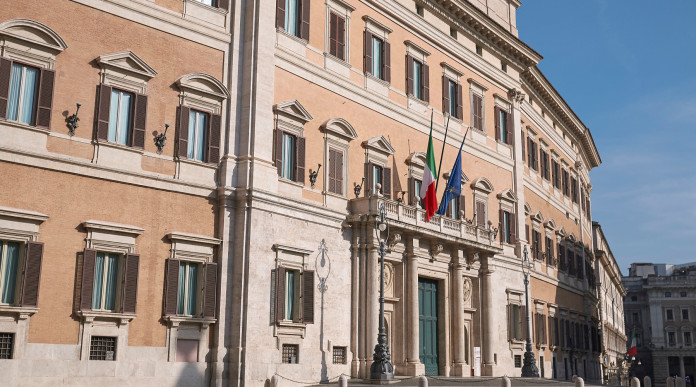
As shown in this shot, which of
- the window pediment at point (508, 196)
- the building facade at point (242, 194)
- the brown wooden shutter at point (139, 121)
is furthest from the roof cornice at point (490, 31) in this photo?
the brown wooden shutter at point (139, 121)

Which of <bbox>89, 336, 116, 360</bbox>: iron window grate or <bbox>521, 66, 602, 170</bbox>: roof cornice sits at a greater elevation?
<bbox>521, 66, 602, 170</bbox>: roof cornice

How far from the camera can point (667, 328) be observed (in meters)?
95.5

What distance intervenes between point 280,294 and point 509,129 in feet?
63.8

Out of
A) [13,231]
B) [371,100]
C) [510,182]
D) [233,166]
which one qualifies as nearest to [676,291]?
[510,182]

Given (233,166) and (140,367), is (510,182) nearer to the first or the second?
(233,166)

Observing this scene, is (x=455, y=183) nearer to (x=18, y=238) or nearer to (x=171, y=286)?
(x=171, y=286)

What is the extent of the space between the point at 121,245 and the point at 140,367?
3136 mm

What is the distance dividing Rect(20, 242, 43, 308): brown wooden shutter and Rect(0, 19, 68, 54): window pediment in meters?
4.89

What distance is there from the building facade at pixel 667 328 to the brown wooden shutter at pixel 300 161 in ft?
257

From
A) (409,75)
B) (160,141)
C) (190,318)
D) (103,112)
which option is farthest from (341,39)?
(190,318)

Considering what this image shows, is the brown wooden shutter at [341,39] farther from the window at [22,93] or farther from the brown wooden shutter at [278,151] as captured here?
the window at [22,93]

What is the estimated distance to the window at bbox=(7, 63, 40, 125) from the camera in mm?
18172

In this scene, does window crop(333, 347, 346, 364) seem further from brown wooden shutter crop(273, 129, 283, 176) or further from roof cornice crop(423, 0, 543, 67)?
roof cornice crop(423, 0, 543, 67)

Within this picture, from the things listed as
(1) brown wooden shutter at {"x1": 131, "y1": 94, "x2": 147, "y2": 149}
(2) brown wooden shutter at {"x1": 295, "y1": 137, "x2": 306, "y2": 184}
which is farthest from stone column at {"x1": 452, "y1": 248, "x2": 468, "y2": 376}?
(1) brown wooden shutter at {"x1": 131, "y1": 94, "x2": 147, "y2": 149}
